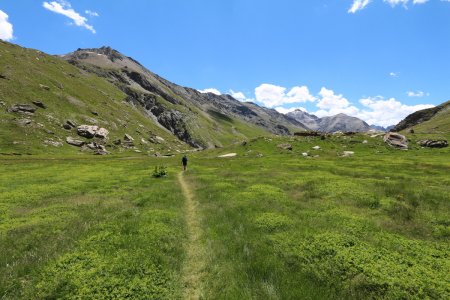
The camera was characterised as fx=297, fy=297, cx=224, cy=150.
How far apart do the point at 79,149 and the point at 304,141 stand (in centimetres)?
9033

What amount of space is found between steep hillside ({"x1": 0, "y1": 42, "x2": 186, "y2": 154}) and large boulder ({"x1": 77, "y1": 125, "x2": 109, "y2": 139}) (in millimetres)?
2200

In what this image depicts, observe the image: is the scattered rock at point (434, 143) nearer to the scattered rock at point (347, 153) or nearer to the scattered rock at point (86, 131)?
the scattered rock at point (347, 153)

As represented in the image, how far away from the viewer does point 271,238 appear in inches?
660

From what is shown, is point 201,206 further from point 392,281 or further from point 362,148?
point 362,148

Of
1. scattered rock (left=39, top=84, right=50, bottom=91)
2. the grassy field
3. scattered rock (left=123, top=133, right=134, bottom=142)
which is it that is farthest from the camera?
scattered rock (left=123, top=133, right=134, bottom=142)

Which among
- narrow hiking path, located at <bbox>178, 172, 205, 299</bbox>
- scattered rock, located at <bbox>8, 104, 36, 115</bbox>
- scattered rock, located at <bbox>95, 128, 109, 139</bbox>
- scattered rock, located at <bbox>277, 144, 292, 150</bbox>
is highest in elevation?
scattered rock, located at <bbox>8, 104, 36, 115</bbox>

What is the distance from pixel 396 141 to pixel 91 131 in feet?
416

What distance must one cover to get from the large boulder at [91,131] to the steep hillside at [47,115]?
A: 7.22 feet

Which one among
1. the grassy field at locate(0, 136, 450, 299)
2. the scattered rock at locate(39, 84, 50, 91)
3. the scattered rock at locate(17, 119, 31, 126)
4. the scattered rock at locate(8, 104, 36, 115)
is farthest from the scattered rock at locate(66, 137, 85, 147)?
the grassy field at locate(0, 136, 450, 299)

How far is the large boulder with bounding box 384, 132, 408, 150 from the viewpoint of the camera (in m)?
88.6

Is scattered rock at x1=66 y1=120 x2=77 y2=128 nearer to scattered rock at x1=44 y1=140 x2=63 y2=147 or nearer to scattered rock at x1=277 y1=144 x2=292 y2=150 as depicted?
scattered rock at x1=44 y1=140 x2=63 y2=147

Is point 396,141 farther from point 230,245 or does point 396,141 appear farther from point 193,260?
point 193,260

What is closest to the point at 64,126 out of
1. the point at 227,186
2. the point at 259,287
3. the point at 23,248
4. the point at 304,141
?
the point at 304,141

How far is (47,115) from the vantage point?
136375 mm
